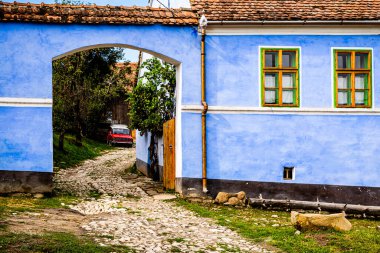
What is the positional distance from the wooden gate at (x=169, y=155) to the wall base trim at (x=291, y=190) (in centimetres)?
103

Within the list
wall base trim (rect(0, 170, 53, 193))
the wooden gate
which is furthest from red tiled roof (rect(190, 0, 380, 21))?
wall base trim (rect(0, 170, 53, 193))

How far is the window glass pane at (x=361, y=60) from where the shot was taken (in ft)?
43.8

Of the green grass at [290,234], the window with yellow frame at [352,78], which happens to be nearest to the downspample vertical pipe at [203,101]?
the green grass at [290,234]

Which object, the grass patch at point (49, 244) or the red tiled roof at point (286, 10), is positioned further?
the red tiled roof at point (286, 10)

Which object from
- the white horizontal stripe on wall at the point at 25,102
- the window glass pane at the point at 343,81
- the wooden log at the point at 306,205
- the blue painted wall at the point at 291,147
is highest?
the window glass pane at the point at 343,81

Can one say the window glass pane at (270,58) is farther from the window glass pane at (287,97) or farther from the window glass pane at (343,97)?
the window glass pane at (343,97)

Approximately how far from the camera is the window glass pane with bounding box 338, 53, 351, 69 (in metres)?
13.3

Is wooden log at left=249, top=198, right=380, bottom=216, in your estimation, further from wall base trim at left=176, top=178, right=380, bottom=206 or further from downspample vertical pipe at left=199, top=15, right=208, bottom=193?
downspample vertical pipe at left=199, top=15, right=208, bottom=193

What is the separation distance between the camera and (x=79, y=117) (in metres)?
28.2

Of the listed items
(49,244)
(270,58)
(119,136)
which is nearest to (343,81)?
(270,58)

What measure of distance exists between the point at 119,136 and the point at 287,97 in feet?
77.3

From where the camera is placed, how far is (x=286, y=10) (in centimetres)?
1330

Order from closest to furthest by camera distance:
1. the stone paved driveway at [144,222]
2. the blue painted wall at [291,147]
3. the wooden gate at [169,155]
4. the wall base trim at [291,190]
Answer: the stone paved driveway at [144,222]
the wall base trim at [291,190]
the blue painted wall at [291,147]
the wooden gate at [169,155]

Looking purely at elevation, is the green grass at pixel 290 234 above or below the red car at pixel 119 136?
below
